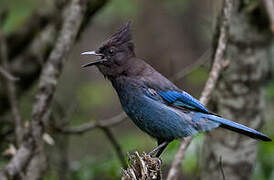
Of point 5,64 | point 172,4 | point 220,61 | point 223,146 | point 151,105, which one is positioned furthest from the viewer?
point 172,4

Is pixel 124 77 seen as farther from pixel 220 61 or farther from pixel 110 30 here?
pixel 110 30

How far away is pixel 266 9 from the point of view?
18.0ft

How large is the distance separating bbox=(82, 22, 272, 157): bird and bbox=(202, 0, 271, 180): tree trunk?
79 centimetres

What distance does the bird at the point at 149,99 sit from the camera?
16.9ft

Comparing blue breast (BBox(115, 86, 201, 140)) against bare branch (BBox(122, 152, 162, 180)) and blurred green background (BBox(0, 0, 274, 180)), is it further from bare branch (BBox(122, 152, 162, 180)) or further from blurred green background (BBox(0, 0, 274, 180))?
blurred green background (BBox(0, 0, 274, 180))

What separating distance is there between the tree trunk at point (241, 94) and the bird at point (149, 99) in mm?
790

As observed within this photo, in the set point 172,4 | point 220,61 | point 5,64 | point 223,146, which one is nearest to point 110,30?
point 172,4

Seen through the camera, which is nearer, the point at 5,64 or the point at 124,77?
the point at 124,77

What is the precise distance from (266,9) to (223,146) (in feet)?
5.31

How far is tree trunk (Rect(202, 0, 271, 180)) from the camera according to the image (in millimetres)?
6016

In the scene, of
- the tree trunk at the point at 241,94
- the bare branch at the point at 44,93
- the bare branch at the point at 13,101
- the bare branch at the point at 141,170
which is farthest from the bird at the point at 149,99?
the bare branch at the point at 13,101

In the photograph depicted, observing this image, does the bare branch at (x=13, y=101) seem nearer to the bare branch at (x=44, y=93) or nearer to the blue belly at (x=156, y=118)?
the bare branch at (x=44, y=93)

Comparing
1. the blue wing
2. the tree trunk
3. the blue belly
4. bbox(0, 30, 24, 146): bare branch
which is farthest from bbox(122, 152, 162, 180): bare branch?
bbox(0, 30, 24, 146): bare branch

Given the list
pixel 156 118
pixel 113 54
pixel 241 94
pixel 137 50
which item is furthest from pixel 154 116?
pixel 137 50
